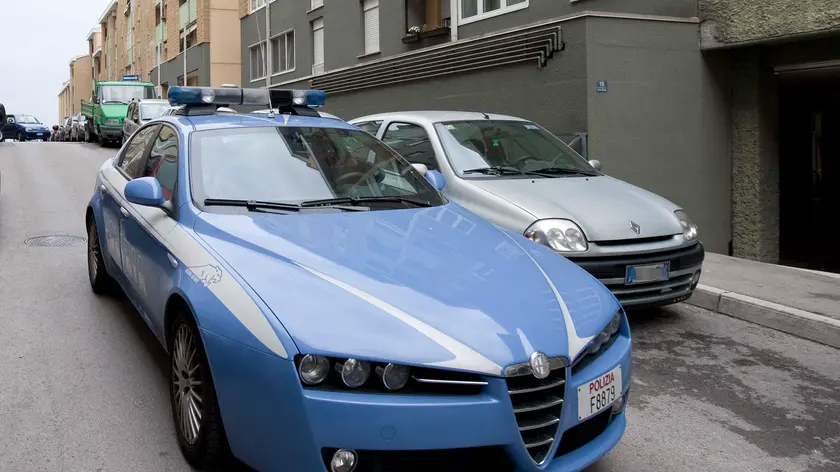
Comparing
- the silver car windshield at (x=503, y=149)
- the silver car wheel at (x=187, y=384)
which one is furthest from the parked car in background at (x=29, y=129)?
the silver car wheel at (x=187, y=384)

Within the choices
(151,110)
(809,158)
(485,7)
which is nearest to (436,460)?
(485,7)

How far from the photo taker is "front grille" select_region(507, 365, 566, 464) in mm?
2734

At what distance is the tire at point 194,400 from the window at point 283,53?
2202 centimetres

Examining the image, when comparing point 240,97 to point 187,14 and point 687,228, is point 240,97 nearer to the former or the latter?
point 687,228

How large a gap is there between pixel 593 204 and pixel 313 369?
3.68 m

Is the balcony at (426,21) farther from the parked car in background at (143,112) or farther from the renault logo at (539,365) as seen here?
→ the renault logo at (539,365)

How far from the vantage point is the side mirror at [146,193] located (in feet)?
13.4

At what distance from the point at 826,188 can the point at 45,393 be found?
19.0 meters

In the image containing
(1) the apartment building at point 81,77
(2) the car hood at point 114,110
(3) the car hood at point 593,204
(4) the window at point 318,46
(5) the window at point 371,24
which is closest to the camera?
(3) the car hood at point 593,204

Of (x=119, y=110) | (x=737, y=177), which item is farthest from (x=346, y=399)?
(x=119, y=110)

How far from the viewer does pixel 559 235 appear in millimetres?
5535

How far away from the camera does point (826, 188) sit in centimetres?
1895

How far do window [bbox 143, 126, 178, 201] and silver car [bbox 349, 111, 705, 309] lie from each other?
6.90ft

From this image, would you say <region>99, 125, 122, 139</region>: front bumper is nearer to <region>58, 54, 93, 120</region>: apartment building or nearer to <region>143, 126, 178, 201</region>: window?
<region>143, 126, 178, 201</region>: window
